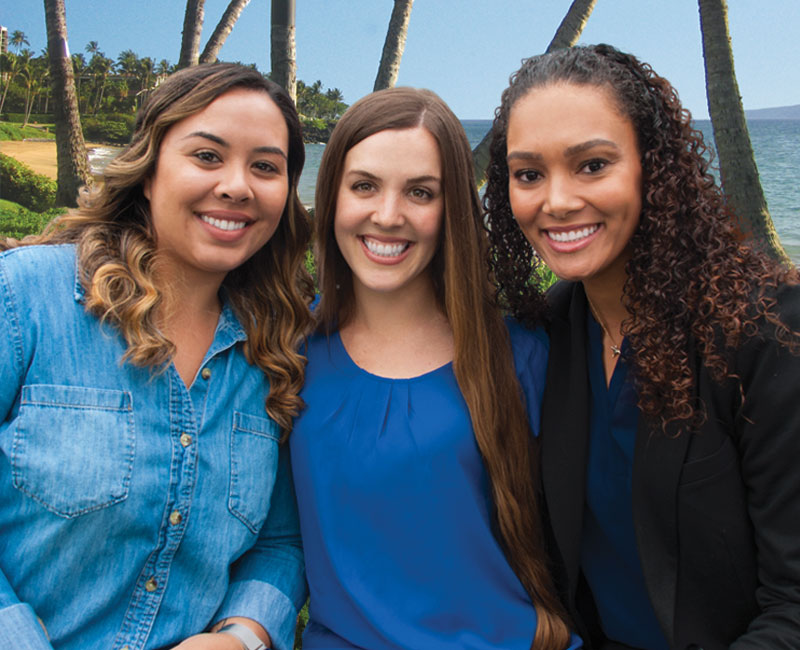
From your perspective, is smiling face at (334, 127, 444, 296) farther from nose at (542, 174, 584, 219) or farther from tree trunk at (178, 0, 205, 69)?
tree trunk at (178, 0, 205, 69)

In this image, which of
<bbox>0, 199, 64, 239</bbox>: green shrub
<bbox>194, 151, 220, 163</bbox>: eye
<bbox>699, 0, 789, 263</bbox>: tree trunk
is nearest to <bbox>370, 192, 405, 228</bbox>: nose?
<bbox>194, 151, 220, 163</bbox>: eye

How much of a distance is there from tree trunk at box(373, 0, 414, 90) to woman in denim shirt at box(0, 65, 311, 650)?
583 centimetres

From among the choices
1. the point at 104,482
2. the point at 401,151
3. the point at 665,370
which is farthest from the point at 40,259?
the point at 665,370

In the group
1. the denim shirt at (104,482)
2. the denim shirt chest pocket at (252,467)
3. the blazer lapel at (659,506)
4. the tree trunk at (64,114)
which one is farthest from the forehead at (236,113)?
the tree trunk at (64,114)

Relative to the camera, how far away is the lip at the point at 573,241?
2.17 meters

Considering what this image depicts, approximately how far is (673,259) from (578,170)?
40 centimetres

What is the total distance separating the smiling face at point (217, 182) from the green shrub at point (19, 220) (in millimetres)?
9734

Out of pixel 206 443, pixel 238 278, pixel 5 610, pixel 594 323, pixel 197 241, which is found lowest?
pixel 5 610

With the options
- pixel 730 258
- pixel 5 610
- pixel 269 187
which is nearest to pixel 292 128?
pixel 269 187

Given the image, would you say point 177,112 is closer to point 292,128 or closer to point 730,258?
point 292,128

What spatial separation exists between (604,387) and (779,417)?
594mm

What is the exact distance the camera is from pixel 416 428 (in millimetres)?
2293

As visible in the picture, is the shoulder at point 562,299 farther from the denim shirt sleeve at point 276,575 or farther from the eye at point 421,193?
the denim shirt sleeve at point 276,575

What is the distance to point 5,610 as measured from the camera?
6.17 ft
